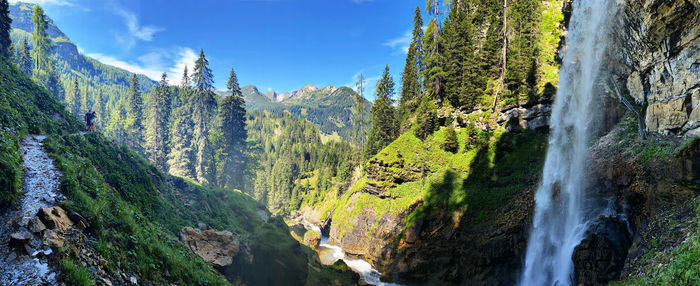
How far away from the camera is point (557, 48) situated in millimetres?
32625

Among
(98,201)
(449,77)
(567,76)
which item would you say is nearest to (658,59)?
(567,76)

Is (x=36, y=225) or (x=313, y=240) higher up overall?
(x=36, y=225)

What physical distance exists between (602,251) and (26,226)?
981 inches

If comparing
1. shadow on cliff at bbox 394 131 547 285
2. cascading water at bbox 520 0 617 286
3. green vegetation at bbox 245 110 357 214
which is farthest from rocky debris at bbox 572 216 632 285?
green vegetation at bbox 245 110 357 214

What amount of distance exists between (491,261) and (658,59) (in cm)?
1817

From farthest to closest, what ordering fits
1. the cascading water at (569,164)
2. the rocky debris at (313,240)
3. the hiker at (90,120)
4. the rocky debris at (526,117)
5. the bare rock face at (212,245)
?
the rocky debris at (313,240)
the rocky debris at (526,117)
the bare rock face at (212,245)
the hiker at (90,120)
the cascading water at (569,164)

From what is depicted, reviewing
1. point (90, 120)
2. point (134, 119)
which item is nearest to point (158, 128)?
point (134, 119)

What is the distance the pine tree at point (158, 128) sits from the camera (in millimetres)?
53625

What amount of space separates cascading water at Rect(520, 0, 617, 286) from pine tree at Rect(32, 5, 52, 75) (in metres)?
74.5

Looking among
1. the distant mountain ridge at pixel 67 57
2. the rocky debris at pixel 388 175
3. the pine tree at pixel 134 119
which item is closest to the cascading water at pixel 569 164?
the rocky debris at pixel 388 175

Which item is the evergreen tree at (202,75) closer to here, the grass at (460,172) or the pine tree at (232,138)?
the pine tree at (232,138)

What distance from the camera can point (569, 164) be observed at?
74.6 feet

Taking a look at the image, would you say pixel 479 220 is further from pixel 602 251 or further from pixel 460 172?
pixel 602 251

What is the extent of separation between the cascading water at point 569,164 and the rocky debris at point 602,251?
77 cm
